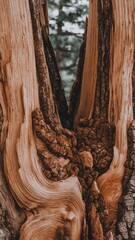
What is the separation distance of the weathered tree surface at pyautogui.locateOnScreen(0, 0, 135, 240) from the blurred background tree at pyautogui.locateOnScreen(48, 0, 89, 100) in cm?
306

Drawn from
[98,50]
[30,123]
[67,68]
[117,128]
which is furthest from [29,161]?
[67,68]

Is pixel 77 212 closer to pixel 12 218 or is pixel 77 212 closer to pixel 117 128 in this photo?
pixel 12 218

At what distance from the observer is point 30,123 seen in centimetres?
135

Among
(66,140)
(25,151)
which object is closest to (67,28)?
(66,140)

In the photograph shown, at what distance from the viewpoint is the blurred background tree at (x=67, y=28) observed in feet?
15.8

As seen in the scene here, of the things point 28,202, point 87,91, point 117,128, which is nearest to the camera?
point 28,202

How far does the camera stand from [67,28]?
211 inches

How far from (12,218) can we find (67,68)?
495cm

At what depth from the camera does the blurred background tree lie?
4.80 m

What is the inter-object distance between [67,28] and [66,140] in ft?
13.6

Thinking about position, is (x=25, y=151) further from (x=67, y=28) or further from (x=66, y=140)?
(x=67, y=28)

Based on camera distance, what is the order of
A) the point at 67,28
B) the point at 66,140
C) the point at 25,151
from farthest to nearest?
the point at 67,28 → the point at 66,140 → the point at 25,151

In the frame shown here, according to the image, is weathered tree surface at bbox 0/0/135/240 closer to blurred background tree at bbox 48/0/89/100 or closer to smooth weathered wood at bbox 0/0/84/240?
smooth weathered wood at bbox 0/0/84/240

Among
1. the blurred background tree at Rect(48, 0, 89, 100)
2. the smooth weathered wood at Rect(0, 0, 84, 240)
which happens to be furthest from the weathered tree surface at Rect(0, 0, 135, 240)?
the blurred background tree at Rect(48, 0, 89, 100)
